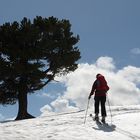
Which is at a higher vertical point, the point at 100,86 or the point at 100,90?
the point at 100,86

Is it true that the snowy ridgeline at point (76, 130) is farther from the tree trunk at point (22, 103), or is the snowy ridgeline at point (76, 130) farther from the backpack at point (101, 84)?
the tree trunk at point (22, 103)

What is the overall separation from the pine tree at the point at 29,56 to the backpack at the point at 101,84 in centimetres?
2140

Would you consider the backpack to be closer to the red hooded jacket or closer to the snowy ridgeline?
the red hooded jacket

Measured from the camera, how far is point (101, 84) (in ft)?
62.3

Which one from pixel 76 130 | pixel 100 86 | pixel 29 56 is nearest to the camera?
pixel 76 130

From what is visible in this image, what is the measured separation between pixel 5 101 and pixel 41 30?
817 cm

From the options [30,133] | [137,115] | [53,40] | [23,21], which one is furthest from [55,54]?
[30,133]

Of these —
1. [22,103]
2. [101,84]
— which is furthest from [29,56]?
[101,84]

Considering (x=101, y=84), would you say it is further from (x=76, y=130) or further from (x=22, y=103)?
(x=22, y=103)

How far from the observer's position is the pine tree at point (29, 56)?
4047 centimetres

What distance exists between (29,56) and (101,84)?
72.8 ft

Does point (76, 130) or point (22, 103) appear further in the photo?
point (22, 103)

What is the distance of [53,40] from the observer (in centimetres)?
4334

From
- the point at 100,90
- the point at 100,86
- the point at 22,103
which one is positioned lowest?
the point at 100,90
